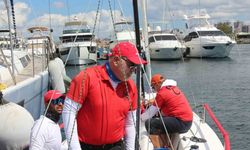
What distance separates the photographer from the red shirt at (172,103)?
6.65m

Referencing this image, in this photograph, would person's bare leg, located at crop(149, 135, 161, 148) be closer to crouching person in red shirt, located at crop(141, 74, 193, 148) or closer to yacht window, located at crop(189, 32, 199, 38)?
crouching person in red shirt, located at crop(141, 74, 193, 148)

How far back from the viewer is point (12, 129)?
5000 mm

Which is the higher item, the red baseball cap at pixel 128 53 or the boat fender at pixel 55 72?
the red baseball cap at pixel 128 53

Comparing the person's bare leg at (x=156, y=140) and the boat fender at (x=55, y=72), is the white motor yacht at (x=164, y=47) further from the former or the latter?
the person's bare leg at (x=156, y=140)

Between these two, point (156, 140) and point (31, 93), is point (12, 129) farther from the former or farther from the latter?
point (31, 93)

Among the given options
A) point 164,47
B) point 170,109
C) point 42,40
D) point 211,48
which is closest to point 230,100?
Result: point 42,40

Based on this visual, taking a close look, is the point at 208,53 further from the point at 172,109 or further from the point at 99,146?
the point at 99,146

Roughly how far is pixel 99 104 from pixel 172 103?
11.1 ft

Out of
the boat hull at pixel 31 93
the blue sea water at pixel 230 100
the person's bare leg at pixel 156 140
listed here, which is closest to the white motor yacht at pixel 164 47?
the blue sea water at pixel 230 100

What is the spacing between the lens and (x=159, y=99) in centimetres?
667

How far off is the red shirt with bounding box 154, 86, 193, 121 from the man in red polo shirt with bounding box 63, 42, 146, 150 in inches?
115

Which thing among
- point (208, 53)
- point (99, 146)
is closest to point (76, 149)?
point (99, 146)

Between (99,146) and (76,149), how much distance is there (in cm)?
33

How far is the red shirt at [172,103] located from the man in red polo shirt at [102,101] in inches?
115
